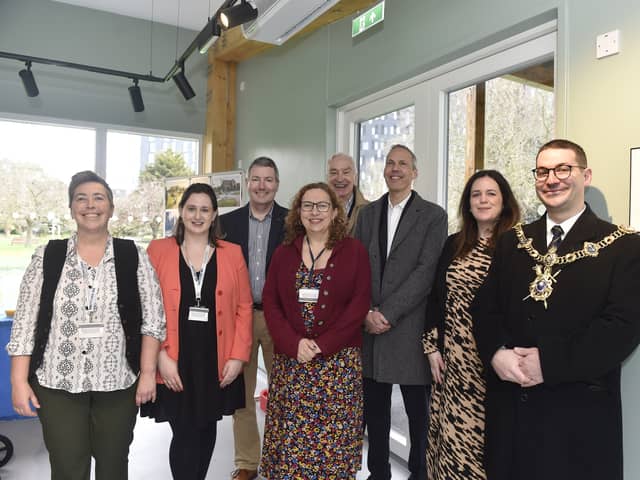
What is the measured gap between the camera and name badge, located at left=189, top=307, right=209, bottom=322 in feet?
6.88

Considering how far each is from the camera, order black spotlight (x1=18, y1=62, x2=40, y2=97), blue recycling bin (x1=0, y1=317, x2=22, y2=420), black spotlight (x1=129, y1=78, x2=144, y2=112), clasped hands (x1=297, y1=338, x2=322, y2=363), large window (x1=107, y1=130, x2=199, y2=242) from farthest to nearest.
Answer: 1. large window (x1=107, y1=130, x2=199, y2=242)
2. black spotlight (x1=129, y1=78, x2=144, y2=112)
3. black spotlight (x1=18, y1=62, x2=40, y2=97)
4. blue recycling bin (x1=0, y1=317, x2=22, y2=420)
5. clasped hands (x1=297, y1=338, x2=322, y2=363)

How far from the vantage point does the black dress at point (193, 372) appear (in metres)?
2.09

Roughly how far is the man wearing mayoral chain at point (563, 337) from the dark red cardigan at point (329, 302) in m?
0.61

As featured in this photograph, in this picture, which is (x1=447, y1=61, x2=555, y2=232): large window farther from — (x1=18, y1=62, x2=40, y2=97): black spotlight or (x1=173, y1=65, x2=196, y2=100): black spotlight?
A: (x1=18, y1=62, x2=40, y2=97): black spotlight

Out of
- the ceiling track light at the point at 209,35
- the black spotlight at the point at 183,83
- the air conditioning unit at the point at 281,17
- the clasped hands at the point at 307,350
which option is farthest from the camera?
the black spotlight at the point at 183,83

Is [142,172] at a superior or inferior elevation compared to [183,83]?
inferior

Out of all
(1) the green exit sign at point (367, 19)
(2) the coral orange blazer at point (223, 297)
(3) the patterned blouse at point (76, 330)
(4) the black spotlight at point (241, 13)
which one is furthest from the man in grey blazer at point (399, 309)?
(4) the black spotlight at point (241, 13)

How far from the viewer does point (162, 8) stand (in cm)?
520

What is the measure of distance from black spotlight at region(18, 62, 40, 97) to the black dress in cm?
366

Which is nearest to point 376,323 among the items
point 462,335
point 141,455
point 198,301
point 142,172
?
point 462,335

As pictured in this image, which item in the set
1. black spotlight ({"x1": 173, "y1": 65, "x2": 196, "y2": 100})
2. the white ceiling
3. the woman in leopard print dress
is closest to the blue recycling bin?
the woman in leopard print dress

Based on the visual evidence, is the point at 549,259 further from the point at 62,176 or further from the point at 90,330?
the point at 62,176

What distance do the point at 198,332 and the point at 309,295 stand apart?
51cm

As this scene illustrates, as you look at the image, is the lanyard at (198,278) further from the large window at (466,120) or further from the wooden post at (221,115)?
the wooden post at (221,115)
